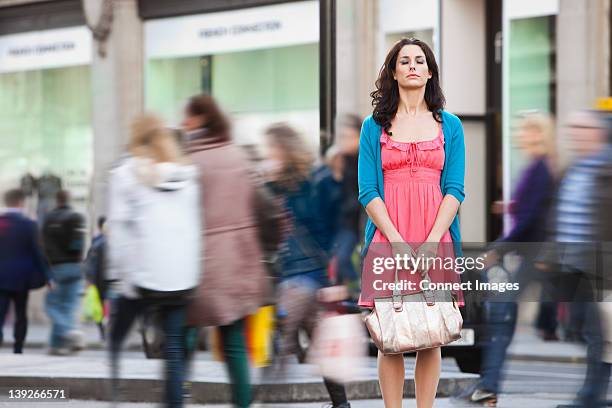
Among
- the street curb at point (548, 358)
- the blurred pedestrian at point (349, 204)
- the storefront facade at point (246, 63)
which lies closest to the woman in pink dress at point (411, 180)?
the blurred pedestrian at point (349, 204)

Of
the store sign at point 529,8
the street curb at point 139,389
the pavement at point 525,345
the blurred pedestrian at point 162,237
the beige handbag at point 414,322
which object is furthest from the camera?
the store sign at point 529,8

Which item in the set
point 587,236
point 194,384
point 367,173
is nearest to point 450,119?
point 367,173

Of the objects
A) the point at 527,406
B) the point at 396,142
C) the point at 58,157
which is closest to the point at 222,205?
the point at 396,142

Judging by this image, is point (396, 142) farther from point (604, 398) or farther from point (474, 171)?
point (474, 171)

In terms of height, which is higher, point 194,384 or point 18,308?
point 194,384

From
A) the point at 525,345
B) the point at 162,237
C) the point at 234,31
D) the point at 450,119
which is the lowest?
the point at 525,345

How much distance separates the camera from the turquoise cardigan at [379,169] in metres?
6.36

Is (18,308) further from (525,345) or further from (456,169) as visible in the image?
(456,169)

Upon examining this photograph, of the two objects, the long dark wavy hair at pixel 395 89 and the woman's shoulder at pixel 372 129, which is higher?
the long dark wavy hair at pixel 395 89

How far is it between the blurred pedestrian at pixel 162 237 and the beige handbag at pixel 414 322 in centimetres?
125

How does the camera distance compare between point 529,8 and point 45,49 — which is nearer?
point 529,8

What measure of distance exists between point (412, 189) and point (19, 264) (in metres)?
8.27

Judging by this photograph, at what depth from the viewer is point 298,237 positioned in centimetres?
808

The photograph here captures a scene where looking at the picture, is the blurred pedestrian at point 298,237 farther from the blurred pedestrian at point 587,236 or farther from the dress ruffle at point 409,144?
the dress ruffle at point 409,144
